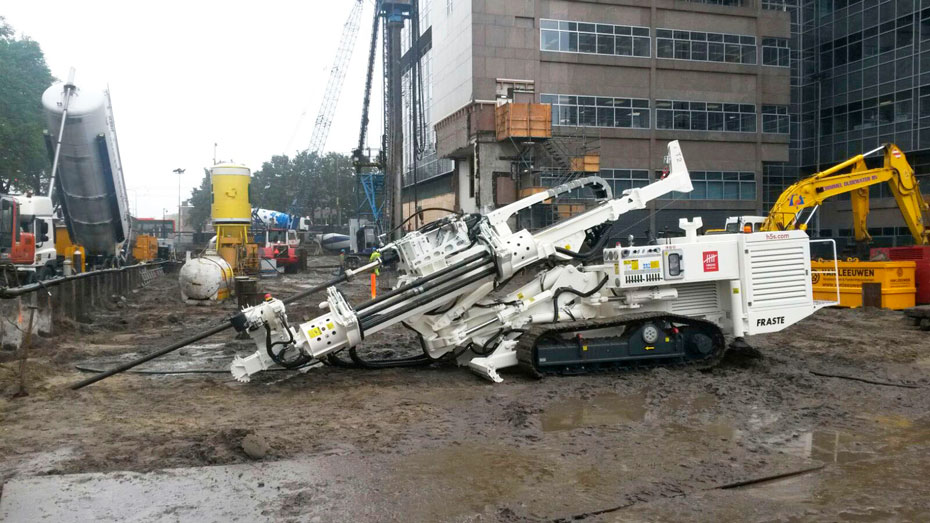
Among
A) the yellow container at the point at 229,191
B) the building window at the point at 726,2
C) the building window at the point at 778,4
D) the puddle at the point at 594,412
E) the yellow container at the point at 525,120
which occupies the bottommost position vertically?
the puddle at the point at 594,412

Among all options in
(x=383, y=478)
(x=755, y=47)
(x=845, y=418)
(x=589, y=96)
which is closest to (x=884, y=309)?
→ (x=845, y=418)

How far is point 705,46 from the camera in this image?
130 ft

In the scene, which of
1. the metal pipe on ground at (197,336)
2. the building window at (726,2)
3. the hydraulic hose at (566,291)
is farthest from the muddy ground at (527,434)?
the building window at (726,2)

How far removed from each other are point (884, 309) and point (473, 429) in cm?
1413

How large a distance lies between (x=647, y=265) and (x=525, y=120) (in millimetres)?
23877

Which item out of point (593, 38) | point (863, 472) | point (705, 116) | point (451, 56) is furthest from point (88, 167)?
point (705, 116)

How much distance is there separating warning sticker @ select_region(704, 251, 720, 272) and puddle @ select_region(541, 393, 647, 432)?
7.04 ft

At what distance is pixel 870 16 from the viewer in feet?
130

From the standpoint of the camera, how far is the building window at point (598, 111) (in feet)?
121

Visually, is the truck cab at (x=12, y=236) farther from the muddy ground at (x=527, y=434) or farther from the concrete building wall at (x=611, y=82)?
the concrete building wall at (x=611, y=82)

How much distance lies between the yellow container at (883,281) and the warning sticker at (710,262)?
28.7 ft

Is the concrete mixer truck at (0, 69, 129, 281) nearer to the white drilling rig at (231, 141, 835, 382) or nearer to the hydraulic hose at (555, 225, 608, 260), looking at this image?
the white drilling rig at (231, 141, 835, 382)

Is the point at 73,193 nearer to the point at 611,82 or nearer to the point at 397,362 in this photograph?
the point at 397,362

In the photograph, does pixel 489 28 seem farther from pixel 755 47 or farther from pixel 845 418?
pixel 845 418
